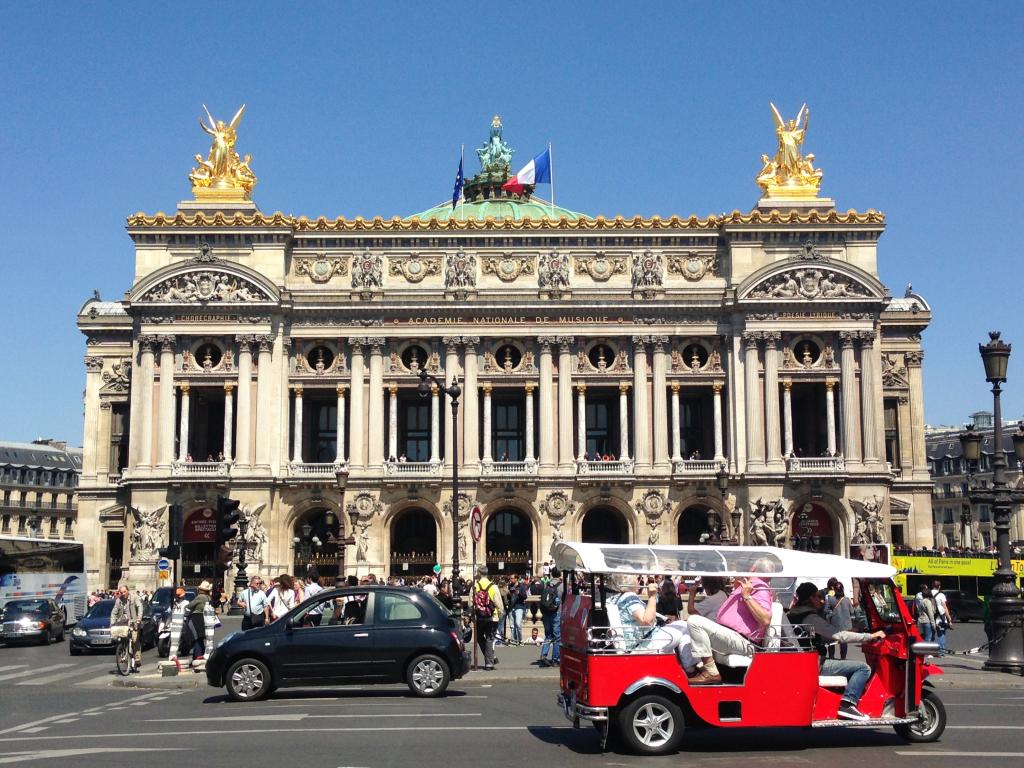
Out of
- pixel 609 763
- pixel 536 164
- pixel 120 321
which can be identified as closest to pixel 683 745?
pixel 609 763

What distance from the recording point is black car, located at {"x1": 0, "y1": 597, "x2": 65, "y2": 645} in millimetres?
44719

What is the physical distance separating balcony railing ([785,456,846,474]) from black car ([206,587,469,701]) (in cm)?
4465

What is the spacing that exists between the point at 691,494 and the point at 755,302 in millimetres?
10728

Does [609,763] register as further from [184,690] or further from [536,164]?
[536,164]

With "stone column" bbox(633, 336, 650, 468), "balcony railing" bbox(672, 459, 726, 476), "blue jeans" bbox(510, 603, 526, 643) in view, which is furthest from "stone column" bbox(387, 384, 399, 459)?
"blue jeans" bbox(510, 603, 526, 643)

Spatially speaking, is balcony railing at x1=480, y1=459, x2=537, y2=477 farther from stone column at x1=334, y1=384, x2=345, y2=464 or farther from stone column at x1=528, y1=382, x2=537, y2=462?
stone column at x1=334, y1=384, x2=345, y2=464

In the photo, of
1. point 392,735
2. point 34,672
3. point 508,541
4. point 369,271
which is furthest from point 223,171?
point 392,735

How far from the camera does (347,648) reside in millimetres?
23750

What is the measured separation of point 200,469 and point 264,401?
191 inches

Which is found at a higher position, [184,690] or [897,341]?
[897,341]

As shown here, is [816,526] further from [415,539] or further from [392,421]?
[392,421]

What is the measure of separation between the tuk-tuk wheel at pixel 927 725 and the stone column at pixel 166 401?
54466 millimetres

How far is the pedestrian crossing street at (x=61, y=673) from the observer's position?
2992 cm

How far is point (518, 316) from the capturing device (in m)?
68.6
